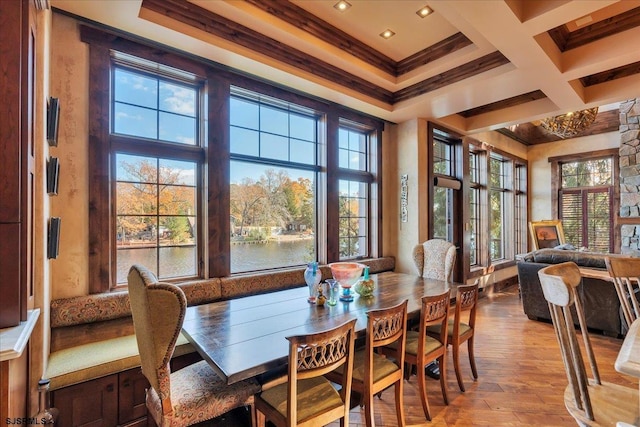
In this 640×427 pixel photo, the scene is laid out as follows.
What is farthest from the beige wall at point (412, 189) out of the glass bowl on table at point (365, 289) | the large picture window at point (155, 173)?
the large picture window at point (155, 173)

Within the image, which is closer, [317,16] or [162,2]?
[162,2]

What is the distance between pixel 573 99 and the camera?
3674 millimetres

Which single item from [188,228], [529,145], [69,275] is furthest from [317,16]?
[529,145]

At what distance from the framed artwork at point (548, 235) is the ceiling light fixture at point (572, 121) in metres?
1.96

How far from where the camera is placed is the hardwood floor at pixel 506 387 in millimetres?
2123

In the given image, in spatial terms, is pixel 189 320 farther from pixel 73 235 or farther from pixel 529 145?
pixel 529 145

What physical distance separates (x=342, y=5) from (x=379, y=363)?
9.74 feet

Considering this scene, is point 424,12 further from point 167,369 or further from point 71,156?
point 167,369

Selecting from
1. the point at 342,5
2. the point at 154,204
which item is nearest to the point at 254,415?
the point at 154,204

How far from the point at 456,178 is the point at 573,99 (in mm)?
1861

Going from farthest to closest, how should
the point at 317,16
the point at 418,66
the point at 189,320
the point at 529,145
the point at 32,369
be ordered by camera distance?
the point at 529,145 → the point at 418,66 → the point at 317,16 → the point at 189,320 → the point at 32,369

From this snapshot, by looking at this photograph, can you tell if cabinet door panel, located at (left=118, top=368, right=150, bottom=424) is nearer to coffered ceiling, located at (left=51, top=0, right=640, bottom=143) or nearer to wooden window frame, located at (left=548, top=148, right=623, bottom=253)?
coffered ceiling, located at (left=51, top=0, right=640, bottom=143)

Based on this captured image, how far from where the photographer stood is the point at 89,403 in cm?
186

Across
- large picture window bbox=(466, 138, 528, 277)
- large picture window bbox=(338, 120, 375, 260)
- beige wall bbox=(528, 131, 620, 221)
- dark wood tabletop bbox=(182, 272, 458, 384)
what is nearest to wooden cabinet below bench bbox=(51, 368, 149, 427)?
dark wood tabletop bbox=(182, 272, 458, 384)
